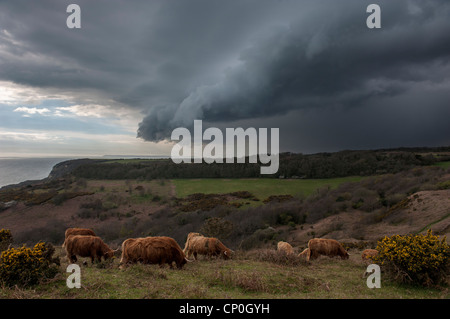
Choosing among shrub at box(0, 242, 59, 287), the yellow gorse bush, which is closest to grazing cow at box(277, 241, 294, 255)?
shrub at box(0, 242, 59, 287)

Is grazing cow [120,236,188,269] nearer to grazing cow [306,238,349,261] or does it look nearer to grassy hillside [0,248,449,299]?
grassy hillside [0,248,449,299]

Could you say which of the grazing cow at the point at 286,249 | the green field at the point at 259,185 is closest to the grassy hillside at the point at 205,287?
the grazing cow at the point at 286,249

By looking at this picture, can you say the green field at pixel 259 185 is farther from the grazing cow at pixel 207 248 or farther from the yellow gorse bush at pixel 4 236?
the yellow gorse bush at pixel 4 236

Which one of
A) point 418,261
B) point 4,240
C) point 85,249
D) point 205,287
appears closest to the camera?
point 205,287

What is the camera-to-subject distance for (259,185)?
3017 inches

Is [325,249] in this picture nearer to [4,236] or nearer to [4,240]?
[4,240]

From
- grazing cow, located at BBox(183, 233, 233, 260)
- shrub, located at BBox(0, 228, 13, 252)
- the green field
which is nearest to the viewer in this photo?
grazing cow, located at BBox(183, 233, 233, 260)

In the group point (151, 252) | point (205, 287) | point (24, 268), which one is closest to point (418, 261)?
point (205, 287)

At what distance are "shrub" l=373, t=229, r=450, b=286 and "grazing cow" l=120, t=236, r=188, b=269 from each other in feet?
26.0

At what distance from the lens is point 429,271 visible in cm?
868

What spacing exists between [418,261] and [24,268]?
1218 cm

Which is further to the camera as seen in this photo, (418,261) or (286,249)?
(286,249)

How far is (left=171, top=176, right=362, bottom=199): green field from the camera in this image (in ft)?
226
